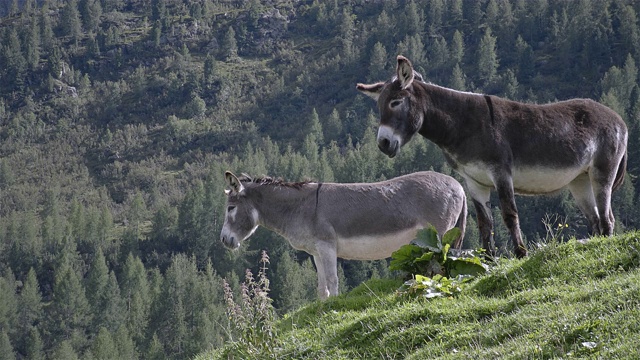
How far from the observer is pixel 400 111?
1407 cm

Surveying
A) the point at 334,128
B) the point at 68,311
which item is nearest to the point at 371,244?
the point at 68,311

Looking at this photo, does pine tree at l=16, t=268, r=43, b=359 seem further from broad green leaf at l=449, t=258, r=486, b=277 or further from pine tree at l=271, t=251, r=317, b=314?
broad green leaf at l=449, t=258, r=486, b=277

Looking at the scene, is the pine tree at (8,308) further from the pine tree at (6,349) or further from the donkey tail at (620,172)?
the donkey tail at (620,172)

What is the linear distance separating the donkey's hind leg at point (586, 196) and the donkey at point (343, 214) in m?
2.64

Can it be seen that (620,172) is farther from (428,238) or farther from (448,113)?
(428,238)

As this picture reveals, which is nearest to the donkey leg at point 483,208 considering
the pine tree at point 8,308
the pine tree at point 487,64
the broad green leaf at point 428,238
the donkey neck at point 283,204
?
the broad green leaf at point 428,238

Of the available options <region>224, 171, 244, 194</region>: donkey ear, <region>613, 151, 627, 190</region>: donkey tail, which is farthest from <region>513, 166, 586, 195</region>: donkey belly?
<region>224, 171, 244, 194</region>: donkey ear

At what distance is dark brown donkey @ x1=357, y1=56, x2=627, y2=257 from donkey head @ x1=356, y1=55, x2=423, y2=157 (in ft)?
0.05

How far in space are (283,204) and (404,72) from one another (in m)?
5.01

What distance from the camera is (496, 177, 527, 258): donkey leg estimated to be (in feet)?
44.0

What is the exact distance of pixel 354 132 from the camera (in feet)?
636

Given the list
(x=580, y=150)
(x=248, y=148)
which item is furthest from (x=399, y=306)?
(x=248, y=148)

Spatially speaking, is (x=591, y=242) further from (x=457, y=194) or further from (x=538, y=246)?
(x=457, y=194)

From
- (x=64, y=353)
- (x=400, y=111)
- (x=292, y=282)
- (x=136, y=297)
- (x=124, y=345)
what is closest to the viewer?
(x=400, y=111)
